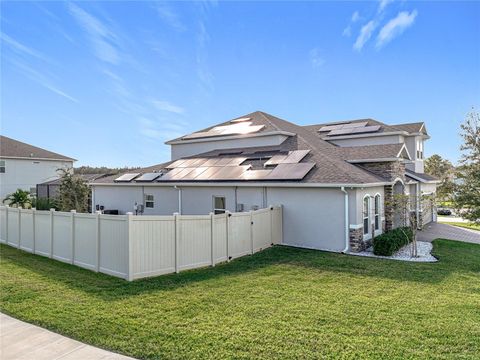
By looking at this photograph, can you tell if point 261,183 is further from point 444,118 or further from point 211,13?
point 444,118

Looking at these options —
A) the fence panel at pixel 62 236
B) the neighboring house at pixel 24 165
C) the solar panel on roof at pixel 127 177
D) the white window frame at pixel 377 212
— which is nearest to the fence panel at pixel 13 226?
the fence panel at pixel 62 236

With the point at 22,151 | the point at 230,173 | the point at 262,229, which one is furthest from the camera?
the point at 22,151

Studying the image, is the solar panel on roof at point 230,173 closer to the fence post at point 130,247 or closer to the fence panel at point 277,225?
the fence panel at point 277,225

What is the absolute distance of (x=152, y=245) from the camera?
27.9ft

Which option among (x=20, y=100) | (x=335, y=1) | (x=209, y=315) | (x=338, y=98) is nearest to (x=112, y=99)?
(x=20, y=100)

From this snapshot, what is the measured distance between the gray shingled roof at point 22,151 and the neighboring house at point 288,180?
1674 centimetres

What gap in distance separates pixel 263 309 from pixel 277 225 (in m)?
6.96

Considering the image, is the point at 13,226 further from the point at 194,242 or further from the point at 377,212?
the point at 377,212

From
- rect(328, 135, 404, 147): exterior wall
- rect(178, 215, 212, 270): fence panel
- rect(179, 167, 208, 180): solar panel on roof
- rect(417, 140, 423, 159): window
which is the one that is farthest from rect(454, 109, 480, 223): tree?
rect(178, 215, 212, 270): fence panel

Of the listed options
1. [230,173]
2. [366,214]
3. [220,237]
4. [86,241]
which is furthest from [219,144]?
[86,241]

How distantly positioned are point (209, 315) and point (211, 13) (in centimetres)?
1356

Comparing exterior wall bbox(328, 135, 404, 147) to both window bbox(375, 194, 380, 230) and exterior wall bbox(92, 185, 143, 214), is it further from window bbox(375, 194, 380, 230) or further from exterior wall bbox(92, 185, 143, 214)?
exterior wall bbox(92, 185, 143, 214)

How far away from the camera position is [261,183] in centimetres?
1352

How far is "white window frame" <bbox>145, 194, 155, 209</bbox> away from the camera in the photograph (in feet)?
58.9
